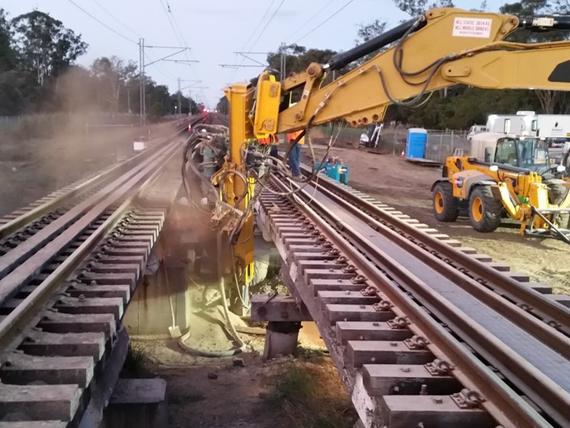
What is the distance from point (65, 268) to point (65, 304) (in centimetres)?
84

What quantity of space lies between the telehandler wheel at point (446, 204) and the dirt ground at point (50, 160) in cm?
1178

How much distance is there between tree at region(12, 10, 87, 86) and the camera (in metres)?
66.7

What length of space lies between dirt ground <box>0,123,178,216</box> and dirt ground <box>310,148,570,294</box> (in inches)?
446

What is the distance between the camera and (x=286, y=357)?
9.47 m

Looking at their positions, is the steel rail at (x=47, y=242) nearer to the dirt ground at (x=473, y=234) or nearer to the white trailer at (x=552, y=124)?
the dirt ground at (x=473, y=234)

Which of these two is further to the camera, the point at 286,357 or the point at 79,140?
the point at 79,140

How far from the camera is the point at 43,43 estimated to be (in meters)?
68.8

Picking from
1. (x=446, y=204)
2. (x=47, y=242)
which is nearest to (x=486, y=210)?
(x=446, y=204)

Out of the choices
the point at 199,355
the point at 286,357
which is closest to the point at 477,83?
the point at 286,357

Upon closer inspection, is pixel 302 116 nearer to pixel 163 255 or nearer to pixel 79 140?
pixel 163 255

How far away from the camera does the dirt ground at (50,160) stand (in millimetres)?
22703

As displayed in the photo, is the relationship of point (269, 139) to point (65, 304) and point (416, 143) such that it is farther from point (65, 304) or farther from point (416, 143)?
point (416, 143)

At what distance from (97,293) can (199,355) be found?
516cm

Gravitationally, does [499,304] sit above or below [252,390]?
above
